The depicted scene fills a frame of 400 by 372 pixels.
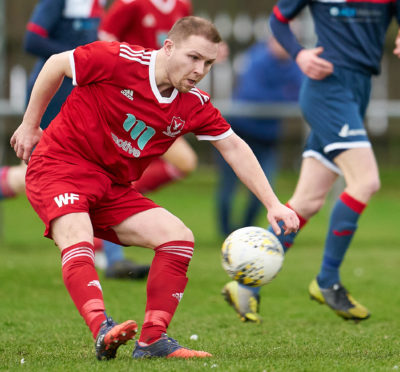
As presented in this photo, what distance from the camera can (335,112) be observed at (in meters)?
5.27

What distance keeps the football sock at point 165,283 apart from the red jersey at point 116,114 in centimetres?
46

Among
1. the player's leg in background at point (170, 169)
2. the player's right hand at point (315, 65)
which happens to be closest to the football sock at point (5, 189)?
the player's leg in background at point (170, 169)

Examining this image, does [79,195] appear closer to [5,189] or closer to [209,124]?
[209,124]

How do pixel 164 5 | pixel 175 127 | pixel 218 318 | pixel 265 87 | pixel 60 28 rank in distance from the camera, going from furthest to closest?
pixel 265 87 < pixel 164 5 < pixel 60 28 < pixel 218 318 < pixel 175 127

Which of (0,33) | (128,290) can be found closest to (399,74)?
(0,33)

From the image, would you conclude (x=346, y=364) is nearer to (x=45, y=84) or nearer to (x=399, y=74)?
(x=45, y=84)

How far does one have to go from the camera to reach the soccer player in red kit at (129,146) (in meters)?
3.93

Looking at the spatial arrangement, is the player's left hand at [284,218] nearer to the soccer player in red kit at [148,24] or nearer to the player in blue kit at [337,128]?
the player in blue kit at [337,128]

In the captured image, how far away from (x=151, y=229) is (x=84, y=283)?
49cm

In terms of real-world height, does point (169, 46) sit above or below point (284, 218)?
above

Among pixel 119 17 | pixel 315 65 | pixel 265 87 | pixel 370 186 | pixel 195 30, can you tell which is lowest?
pixel 265 87

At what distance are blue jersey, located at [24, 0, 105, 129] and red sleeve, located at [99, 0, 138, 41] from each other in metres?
0.80

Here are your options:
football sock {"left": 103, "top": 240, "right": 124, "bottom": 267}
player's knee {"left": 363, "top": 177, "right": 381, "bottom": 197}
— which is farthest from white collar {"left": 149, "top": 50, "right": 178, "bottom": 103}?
football sock {"left": 103, "top": 240, "right": 124, "bottom": 267}

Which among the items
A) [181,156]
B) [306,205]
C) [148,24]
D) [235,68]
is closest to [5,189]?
[181,156]
